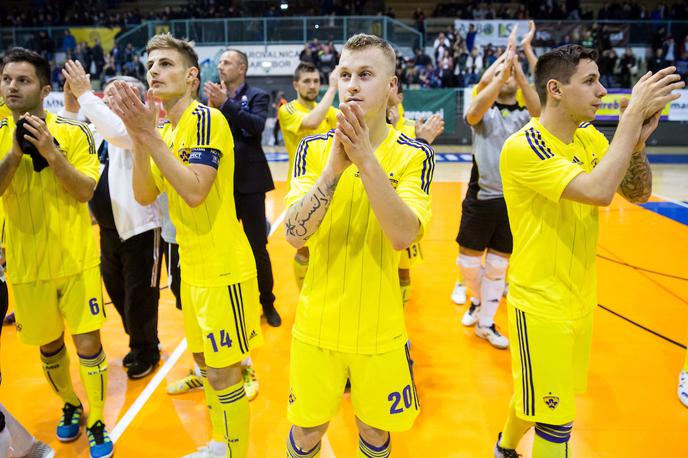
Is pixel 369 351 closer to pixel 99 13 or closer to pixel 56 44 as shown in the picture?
pixel 56 44

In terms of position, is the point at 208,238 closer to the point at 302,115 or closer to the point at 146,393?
the point at 146,393

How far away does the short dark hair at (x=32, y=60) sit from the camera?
10.0ft

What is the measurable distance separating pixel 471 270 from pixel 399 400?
9.17ft

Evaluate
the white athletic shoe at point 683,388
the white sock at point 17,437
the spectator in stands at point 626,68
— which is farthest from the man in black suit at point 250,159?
the spectator in stands at point 626,68

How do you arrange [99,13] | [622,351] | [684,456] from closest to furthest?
[684,456], [622,351], [99,13]

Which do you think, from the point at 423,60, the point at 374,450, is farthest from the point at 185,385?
the point at 423,60

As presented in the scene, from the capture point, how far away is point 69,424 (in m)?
3.50

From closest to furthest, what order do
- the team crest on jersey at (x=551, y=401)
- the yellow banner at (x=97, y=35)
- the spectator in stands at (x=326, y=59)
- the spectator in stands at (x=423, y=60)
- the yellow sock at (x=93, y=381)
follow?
the team crest on jersey at (x=551, y=401), the yellow sock at (x=93, y=381), the spectator in stands at (x=326, y=59), the spectator in stands at (x=423, y=60), the yellow banner at (x=97, y=35)

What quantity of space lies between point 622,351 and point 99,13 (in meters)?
27.4

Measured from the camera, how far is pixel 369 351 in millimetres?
2178

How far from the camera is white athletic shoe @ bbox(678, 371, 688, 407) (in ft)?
12.3

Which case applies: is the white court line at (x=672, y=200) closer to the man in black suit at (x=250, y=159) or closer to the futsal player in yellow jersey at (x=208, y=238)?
the man in black suit at (x=250, y=159)

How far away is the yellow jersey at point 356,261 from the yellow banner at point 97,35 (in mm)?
23600

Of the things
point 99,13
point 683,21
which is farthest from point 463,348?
point 99,13
